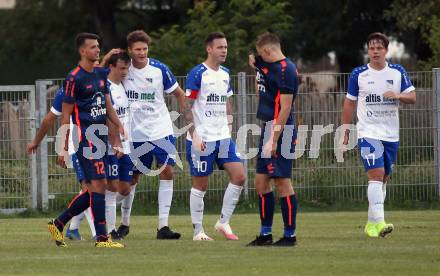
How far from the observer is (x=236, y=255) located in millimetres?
12148

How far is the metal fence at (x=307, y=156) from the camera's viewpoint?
21.3 meters

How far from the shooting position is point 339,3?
4559 centimetres

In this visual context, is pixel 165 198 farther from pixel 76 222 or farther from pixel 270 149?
pixel 270 149

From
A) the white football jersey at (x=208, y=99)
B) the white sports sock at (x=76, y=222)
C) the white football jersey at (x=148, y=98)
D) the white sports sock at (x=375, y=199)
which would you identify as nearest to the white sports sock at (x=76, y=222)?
the white sports sock at (x=76, y=222)

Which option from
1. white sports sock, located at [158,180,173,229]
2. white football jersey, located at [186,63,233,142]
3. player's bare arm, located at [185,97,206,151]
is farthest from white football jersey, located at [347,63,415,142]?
white sports sock, located at [158,180,173,229]

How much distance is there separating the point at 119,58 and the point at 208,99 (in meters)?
1.14

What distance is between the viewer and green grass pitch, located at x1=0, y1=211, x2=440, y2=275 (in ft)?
35.8

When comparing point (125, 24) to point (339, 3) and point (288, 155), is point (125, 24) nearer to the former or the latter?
point (339, 3)

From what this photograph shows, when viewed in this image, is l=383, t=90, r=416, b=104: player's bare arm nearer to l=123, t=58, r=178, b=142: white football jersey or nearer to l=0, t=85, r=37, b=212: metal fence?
l=123, t=58, r=178, b=142: white football jersey

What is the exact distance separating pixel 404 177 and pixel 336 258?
10.4 metres

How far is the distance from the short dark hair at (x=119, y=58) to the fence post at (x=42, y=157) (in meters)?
6.60

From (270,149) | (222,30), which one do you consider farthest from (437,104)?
(222,30)

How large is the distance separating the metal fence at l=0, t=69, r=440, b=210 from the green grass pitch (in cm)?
489

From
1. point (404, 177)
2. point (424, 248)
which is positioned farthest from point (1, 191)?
point (424, 248)
